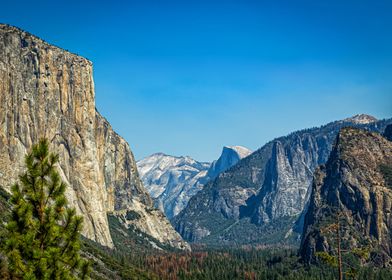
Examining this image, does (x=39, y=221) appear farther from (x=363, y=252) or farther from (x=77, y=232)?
(x=363, y=252)

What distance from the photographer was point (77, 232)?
39906 millimetres

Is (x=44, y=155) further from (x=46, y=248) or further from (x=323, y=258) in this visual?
(x=323, y=258)

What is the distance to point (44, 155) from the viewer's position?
40094 mm

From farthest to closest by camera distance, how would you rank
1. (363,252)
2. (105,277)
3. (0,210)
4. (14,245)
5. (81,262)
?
(105,277) → (0,210) → (363,252) → (81,262) → (14,245)

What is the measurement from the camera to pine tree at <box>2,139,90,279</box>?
36.9 metres

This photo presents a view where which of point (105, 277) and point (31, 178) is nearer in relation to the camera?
point (31, 178)

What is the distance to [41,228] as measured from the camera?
1533 inches

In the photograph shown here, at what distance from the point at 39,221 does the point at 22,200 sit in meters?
2.07

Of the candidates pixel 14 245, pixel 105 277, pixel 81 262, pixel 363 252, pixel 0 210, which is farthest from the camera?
pixel 105 277

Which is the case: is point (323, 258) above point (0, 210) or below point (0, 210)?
below

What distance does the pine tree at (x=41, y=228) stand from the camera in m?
36.9

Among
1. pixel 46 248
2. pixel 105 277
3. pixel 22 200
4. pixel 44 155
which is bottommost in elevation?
pixel 105 277

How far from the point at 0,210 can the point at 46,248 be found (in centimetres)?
14352

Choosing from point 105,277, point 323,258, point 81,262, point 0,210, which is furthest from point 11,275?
point 105,277
